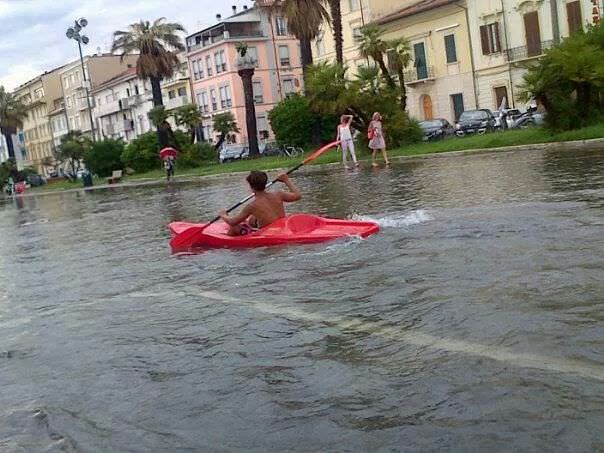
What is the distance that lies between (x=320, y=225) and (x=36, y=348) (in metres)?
4.42

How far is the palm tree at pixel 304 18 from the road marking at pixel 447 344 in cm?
3447

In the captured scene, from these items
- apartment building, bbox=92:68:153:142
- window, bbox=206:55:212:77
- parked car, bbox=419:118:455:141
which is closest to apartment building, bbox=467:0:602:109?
parked car, bbox=419:118:455:141

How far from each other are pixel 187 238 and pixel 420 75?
46818mm

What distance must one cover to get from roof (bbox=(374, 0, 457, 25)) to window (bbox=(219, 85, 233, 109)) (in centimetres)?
2183

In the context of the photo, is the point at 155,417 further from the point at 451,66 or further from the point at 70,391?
the point at 451,66

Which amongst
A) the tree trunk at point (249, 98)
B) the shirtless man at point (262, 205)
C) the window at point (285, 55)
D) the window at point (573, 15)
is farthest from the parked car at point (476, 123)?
the window at point (285, 55)

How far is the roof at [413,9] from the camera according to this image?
52438 millimetres

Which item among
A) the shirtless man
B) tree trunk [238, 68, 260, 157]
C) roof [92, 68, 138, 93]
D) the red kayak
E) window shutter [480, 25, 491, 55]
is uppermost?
roof [92, 68, 138, 93]

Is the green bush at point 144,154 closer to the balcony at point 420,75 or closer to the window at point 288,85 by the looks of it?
the balcony at point 420,75

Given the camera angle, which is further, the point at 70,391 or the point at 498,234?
the point at 498,234

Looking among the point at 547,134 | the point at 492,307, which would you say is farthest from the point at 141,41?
the point at 492,307

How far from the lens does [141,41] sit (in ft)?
184

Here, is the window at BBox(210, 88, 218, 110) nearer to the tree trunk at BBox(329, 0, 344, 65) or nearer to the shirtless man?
the tree trunk at BBox(329, 0, 344, 65)

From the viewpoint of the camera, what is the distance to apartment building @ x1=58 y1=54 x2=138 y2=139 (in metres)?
108
